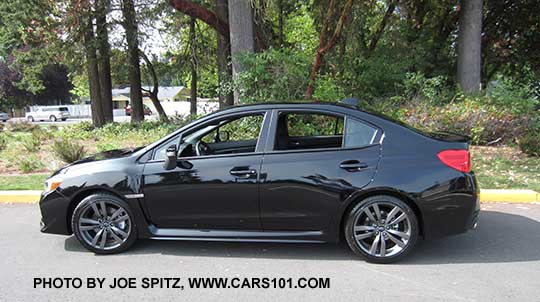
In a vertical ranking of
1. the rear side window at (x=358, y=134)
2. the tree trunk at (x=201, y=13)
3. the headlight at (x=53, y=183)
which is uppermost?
the tree trunk at (x=201, y=13)

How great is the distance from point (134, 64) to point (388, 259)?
17.0m

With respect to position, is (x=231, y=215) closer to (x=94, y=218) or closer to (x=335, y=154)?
(x=335, y=154)

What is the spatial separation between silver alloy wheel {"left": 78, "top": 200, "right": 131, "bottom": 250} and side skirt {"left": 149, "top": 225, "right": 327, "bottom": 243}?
31cm

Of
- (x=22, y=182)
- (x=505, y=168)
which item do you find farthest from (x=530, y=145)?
(x=22, y=182)

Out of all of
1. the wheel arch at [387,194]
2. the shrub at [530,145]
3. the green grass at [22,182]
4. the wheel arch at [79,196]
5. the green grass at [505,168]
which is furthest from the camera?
the shrub at [530,145]

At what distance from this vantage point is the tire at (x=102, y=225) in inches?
168

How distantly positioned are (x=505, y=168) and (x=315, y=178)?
17.1 feet

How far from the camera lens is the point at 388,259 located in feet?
12.9

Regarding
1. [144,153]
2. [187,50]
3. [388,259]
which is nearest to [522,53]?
[187,50]

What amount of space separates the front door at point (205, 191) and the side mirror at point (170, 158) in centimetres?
5

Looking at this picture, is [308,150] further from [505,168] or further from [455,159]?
[505,168]

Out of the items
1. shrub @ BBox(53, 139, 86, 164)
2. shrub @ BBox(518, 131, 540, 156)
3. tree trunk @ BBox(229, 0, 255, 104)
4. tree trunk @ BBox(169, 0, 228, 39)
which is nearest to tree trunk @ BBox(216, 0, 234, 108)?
tree trunk @ BBox(169, 0, 228, 39)

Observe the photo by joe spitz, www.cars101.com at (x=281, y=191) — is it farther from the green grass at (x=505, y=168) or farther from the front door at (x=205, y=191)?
the green grass at (x=505, y=168)

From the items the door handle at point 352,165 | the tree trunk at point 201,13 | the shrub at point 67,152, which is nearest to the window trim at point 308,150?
the door handle at point 352,165
